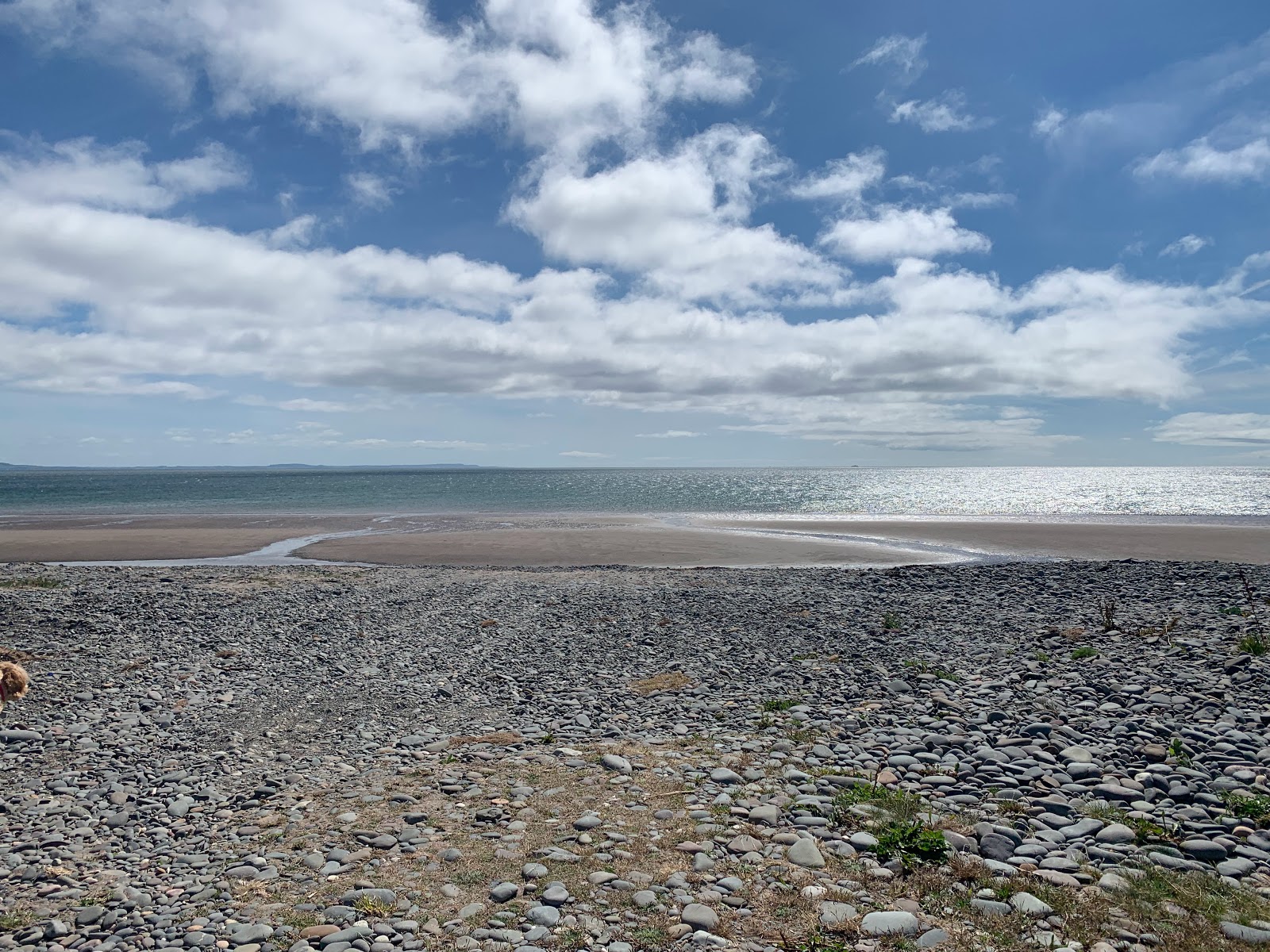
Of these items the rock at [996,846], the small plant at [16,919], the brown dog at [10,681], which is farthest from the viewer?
the brown dog at [10,681]

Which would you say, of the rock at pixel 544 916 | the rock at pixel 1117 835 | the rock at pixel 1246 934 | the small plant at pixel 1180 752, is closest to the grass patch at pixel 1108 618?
the small plant at pixel 1180 752

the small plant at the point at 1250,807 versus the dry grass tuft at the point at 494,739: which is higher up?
the small plant at the point at 1250,807

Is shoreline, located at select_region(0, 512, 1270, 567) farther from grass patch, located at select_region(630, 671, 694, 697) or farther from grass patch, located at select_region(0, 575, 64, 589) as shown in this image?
grass patch, located at select_region(630, 671, 694, 697)

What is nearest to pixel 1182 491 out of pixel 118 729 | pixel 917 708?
pixel 917 708

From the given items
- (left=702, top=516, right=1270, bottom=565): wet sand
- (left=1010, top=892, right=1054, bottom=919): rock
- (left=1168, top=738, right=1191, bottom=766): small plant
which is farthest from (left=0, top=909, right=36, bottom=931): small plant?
(left=702, top=516, right=1270, bottom=565): wet sand

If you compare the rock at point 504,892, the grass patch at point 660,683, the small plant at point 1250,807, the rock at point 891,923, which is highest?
the small plant at point 1250,807

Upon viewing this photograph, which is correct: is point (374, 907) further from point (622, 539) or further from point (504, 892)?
point (622, 539)

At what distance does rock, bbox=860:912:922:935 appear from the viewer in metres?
5.71

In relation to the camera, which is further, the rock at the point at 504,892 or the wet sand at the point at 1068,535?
the wet sand at the point at 1068,535

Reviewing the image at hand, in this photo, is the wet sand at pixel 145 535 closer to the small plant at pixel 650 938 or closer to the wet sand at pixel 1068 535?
the wet sand at pixel 1068 535

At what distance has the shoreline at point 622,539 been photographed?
3925cm

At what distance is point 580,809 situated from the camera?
8.33 m

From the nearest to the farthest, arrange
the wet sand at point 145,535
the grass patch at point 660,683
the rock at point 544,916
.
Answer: the rock at point 544,916 → the grass patch at point 660,683 → the wet sand at point 145,535

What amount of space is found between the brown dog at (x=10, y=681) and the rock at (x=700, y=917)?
27.0 ft
